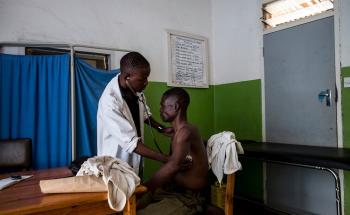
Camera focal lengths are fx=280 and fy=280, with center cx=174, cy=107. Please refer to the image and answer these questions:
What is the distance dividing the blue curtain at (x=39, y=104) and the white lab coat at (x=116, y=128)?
0.60m

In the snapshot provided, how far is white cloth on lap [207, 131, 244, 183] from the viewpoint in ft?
6.01

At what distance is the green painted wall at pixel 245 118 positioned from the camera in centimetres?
316

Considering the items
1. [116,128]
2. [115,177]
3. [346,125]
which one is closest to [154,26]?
[116,128]

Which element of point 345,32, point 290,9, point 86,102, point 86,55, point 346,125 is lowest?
point 346,125


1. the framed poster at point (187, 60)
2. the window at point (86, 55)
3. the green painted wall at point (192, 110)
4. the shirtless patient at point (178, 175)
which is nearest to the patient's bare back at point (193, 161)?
the shirtless patient at point (178, 175)

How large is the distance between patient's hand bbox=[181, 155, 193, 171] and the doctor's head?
59 cm

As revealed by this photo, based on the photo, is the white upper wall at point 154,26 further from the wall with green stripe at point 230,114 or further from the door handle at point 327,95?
the door handle at point 327,95

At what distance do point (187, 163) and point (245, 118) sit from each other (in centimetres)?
191

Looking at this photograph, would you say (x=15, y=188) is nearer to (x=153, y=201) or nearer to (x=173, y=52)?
(x=153, y=201)

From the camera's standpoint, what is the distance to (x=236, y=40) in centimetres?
342

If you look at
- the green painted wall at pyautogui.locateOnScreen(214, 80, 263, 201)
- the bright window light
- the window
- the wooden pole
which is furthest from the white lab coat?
the bright window light

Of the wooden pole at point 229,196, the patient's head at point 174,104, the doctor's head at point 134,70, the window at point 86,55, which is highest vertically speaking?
the window at point 86,55

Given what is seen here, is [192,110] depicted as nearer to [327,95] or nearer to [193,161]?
[327,95]

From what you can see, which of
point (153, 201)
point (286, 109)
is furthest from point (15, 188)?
point (286, 109)
